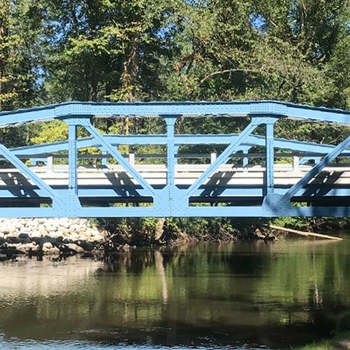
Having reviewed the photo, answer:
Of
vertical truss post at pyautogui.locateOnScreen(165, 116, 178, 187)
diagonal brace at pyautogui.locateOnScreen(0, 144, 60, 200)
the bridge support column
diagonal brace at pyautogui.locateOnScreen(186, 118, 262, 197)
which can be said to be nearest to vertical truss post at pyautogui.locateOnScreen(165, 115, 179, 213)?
vertical truss post at pyautogui.locateOnScreen(165, 116, 178, 187)

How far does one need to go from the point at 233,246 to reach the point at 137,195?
19.2 meters

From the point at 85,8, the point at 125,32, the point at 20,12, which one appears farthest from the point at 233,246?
the point at 20,12

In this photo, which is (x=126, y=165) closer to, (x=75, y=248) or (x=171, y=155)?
(x=171, y=155)

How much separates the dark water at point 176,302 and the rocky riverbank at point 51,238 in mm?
1884

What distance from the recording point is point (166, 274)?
2411 centimetres

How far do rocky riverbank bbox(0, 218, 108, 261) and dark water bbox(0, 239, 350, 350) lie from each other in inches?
74.2

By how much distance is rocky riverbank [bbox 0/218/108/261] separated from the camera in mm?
29375

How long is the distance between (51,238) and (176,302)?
12.8m

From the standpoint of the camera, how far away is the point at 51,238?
98.4 feet

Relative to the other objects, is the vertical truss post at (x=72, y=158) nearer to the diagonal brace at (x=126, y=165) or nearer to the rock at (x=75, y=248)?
the diagonal brace at (x=126, y=165)

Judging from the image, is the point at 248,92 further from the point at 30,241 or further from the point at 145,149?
the point at 30,241

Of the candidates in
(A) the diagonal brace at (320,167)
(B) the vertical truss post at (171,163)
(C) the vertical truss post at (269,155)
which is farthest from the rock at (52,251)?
(A) the diagonal brace at (320,167)

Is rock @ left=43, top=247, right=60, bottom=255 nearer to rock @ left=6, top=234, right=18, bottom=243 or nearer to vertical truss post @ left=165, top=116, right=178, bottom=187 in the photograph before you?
rock @ left=6, top=234, right=18, bottom=243

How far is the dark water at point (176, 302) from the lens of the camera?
14844 millimetres
